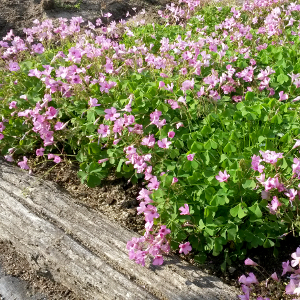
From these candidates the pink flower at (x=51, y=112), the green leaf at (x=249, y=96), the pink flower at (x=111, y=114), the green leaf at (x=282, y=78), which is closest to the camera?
the pink flower at (x=111, y=114)

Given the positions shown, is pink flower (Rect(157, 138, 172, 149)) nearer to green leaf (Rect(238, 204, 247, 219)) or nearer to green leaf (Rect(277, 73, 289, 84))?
green leaf (Rect(238, 204, 247, 219))

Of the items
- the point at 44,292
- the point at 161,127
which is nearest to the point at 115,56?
the point at 161,127

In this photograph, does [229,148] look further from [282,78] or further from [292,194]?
[282,78]

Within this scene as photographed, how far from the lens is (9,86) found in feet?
10.7

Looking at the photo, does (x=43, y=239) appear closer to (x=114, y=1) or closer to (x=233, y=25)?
(x=233, y=25)

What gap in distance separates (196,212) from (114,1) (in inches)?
226

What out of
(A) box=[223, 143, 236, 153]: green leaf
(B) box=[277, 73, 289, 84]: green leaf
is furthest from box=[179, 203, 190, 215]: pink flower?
(B) box=[277, 73, 289, 84]: green leaf

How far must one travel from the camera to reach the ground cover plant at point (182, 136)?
203cm

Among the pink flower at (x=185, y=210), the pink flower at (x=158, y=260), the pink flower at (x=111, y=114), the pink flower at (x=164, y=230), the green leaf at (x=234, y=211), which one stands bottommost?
the pink flower at (x=158, y=260)

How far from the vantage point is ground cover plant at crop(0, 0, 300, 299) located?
203cm

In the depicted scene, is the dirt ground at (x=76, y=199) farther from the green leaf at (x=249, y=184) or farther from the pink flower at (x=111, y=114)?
the green leaf at (x=249, y=184)

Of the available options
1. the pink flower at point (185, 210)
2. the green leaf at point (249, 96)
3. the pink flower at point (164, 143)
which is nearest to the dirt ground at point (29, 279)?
the pink flower at point (185, 210)

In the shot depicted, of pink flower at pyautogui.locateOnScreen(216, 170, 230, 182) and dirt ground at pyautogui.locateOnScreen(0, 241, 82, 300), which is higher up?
pink flower at pyautogui.locateOnScreen(216, 170, 230, 182)

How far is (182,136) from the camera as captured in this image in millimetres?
2480
